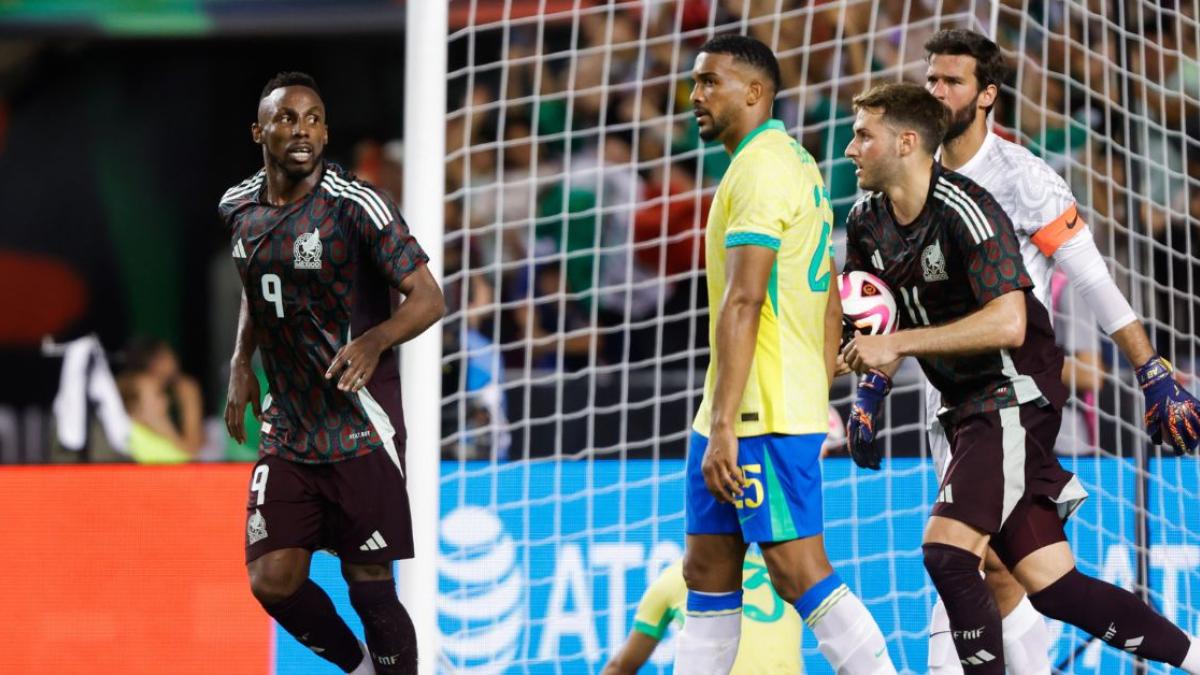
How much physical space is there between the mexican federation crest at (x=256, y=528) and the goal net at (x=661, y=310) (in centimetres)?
123

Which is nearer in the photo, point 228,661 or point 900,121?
point 900,121

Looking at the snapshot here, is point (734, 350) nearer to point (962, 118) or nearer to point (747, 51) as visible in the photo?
point (747, 51)

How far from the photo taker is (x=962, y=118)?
14.9 feet

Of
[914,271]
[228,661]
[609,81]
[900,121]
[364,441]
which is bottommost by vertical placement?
[228,661]

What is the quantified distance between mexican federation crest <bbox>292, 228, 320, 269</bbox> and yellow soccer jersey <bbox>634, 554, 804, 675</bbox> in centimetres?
141

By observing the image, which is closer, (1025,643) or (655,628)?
(1025,643)

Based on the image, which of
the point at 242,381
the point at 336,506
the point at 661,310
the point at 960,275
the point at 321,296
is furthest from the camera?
the point at 661,310

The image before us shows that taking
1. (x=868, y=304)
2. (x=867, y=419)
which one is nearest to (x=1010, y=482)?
(x=867, y=419)

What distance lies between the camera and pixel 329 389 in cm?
441

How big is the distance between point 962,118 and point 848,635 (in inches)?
59.3

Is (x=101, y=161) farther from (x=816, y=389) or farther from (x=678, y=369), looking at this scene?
(x=816, y=389)

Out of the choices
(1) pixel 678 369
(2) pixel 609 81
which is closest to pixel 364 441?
(1) pixel 678 369

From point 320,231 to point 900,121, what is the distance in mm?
1522

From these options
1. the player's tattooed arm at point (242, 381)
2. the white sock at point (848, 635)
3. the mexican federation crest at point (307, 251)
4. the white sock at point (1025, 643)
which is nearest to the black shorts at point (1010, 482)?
the white sock at point (1025, 643)
